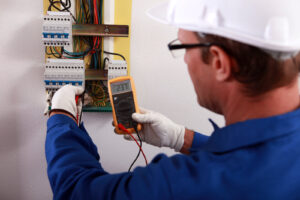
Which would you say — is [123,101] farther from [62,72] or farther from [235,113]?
[235,113]

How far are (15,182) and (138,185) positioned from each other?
3.56 feet

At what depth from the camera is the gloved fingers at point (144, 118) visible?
2.81ft

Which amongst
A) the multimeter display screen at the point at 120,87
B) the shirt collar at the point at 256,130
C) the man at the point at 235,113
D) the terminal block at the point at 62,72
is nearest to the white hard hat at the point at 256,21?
the man at the point at 235,113

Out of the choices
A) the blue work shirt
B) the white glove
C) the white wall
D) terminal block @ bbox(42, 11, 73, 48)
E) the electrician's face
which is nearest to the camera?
the blue work shirt

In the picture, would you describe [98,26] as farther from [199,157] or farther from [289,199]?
[289,199]

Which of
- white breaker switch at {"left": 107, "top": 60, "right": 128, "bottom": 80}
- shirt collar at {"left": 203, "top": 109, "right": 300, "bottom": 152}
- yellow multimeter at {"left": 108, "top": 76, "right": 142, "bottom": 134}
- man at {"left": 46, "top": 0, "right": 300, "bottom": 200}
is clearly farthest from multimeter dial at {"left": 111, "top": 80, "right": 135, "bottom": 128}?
shirt collar at {"left": 203, "top": 109, "right": 300, "bottom": 152}

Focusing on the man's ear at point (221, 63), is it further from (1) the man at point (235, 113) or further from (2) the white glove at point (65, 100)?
(2) the white glove at point (65, 100)

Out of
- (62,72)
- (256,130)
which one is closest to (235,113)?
(256,130)

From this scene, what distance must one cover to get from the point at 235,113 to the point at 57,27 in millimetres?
806

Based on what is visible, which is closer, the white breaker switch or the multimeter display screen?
the multimeter display screen

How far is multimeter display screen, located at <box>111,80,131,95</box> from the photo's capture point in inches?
34.4

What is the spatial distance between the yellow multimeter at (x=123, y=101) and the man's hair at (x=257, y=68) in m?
0.44

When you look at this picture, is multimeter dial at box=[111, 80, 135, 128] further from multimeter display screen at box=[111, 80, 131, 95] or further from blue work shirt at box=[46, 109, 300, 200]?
blue work shirt at box=[46, 109, 300, 200]

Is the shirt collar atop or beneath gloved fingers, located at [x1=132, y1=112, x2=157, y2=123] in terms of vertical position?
atop
